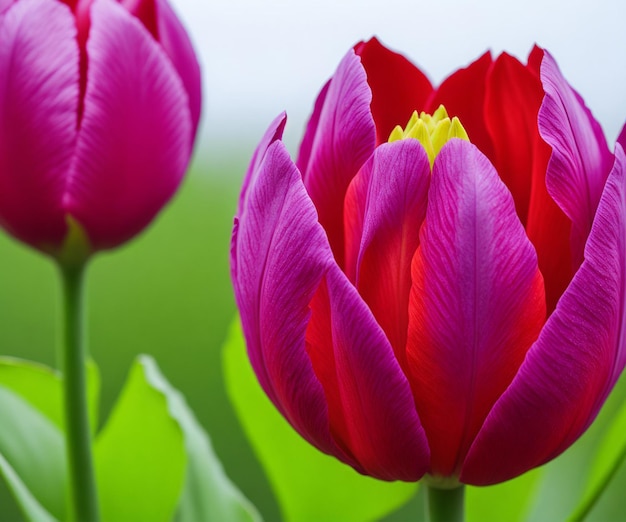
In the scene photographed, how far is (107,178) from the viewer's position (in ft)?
0.93

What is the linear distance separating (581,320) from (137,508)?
0.77 feet

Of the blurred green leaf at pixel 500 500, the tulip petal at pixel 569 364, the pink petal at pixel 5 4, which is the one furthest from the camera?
the blurred green leaf at pixel 500 500

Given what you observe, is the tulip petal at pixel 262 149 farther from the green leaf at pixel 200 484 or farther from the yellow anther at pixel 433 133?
the green leaf at pixel 200 484

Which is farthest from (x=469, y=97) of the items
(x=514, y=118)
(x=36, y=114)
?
(x=36, y=114)

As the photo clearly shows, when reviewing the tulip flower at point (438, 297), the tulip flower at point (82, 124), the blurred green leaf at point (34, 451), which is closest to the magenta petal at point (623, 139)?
the tulip flower at point (438, 297)

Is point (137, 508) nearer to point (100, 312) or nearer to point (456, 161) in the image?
point (456, 161)

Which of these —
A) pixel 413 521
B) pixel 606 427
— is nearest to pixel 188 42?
pixel 606 427

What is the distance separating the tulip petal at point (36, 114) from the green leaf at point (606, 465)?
7.0 inches

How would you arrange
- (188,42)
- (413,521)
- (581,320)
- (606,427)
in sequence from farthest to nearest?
(413,521) < (606,427) < (188,42) < (581,320)

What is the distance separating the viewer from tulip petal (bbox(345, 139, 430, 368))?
20 cm

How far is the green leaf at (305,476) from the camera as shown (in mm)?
388

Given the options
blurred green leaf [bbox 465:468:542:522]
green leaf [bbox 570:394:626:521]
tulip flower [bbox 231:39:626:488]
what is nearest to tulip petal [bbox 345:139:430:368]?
tulip flower [bbox 231:39:626:488]

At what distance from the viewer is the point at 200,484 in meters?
0.38

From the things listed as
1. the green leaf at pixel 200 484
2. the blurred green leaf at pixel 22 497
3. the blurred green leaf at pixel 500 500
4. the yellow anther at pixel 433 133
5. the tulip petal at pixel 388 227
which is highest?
the yellow anther at pixel 433 133
